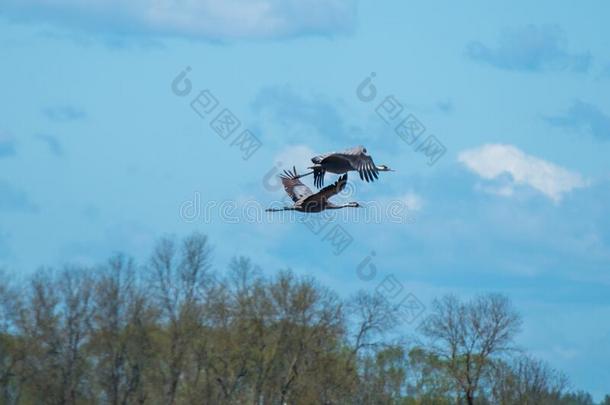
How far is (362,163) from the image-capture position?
35.2 meters

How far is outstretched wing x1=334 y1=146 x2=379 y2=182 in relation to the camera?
3516 cm

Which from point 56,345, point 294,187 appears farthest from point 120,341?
point 294,187

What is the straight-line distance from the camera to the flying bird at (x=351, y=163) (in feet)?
115

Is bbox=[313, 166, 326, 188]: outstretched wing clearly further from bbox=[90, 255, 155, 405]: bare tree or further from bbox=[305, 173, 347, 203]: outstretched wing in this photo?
bbox=[90, 255, 155, 405]: bare tree

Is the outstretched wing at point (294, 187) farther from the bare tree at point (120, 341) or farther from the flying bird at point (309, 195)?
the bare tree at point (120, 341)

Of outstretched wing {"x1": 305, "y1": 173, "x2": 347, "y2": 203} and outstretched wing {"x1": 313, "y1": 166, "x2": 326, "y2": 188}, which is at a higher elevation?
outstretched wing {"x1": 313, "y1": 166, "x2": 326, "y2": 188}

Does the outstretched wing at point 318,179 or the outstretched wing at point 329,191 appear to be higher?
the outstretched wing at point 318,179

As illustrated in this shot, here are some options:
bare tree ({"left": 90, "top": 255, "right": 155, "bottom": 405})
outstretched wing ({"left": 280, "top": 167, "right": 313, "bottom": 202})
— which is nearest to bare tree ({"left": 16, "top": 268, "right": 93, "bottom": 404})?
bare tree ({"left": 90, "top": 255, "right": 155, "bottom": 405})

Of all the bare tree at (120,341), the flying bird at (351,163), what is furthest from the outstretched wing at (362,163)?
the bare tree at (120,341)

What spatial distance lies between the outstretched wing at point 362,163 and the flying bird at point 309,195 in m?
0.81

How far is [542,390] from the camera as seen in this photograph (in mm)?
82625

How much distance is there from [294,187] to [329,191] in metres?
1.93

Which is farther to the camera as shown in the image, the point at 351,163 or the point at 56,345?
the point at 56,345

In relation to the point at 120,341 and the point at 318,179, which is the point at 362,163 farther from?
the point at 120,341
